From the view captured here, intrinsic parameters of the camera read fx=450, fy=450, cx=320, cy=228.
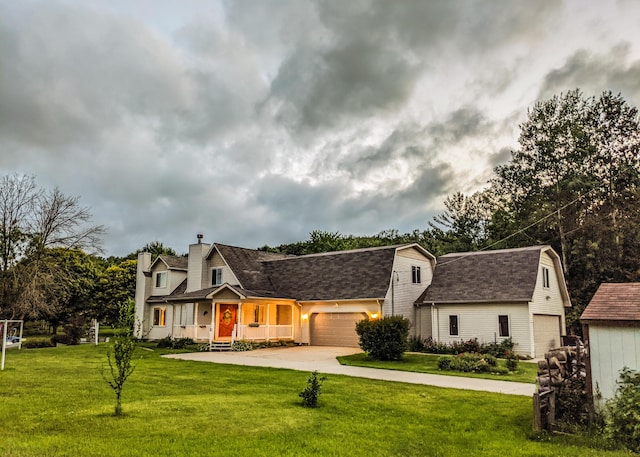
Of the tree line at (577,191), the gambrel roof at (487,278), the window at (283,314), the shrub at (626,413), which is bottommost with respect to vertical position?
the shrub at (626,413)

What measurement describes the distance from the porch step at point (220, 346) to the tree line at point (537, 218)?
10474mm

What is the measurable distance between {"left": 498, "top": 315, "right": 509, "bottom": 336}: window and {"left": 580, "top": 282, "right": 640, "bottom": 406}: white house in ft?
51.5

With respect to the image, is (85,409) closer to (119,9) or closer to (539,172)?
(119,9)

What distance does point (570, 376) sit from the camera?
8914 millimetres

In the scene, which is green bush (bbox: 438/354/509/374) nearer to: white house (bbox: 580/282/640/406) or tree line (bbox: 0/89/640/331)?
white house (bbox: 580/282/640/406)

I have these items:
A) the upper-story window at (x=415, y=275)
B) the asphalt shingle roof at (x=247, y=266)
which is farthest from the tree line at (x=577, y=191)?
the asphalt shingle roof at (x=247, y=266)

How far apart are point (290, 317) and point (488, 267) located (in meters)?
12.2

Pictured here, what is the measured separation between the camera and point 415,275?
2705 centimetres

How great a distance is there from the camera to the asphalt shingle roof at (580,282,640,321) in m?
7.10

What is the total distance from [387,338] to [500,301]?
23.1ft

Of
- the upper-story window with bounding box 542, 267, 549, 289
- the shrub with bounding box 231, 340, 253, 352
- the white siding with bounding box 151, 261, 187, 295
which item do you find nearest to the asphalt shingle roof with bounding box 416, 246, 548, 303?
the upper-story window with bounding box 542, 267, 549, 289

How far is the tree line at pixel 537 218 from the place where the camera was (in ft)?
89.6

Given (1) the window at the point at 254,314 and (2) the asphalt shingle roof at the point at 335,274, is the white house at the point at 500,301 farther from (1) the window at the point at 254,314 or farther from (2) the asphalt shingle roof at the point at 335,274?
(1) the window at the point at 254,314

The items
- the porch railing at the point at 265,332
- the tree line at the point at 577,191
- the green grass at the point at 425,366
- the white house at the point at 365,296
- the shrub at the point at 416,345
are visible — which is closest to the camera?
the green grass at the point at 425,366
